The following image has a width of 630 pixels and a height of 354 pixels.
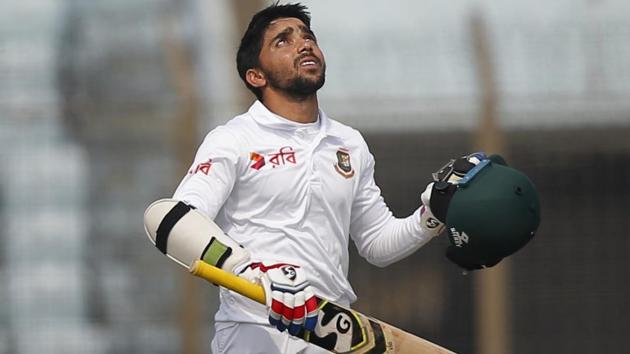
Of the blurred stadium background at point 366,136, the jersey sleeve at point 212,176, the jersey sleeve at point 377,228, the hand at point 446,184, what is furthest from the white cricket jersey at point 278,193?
the blurred stadium background at point 366,136

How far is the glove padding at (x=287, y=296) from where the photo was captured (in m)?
3.44

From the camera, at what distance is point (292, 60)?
3877mm

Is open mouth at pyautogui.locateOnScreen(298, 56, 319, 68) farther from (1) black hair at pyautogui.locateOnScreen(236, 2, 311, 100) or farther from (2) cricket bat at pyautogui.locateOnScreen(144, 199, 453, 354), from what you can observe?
(2) cricket bat at pyautogui.locateOnScreen(144, 199, 453, 354)

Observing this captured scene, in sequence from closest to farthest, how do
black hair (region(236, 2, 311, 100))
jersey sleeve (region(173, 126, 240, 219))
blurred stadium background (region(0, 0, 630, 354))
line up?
jersey sleeve (region(173, 126, 240, 219)), black hair (region(236, 2, 311, 100)), blurred stadium background (region(0, 0, 630, 354))

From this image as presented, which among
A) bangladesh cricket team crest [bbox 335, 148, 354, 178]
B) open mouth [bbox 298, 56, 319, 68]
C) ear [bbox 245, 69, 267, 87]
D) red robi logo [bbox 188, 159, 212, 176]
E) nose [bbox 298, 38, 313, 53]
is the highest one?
nose [bbox 298, 38, 313, 53]

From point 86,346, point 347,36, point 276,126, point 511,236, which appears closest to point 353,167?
point 276,126

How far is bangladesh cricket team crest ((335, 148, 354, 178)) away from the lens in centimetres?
389

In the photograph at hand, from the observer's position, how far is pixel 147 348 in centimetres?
697

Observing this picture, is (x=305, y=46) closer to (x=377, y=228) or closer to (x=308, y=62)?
(x=308, y=62)

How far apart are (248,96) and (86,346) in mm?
1450

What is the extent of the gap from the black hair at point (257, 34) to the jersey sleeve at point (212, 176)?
285mm

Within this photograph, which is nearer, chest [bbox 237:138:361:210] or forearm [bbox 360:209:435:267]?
chest [bbox 237:138:361:210]

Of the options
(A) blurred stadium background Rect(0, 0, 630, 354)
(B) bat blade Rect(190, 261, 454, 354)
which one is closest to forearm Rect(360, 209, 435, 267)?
(B) bat blade Rect(190, 261, 454, 354)

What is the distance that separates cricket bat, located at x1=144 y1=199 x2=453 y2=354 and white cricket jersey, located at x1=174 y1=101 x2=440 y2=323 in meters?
0.09
